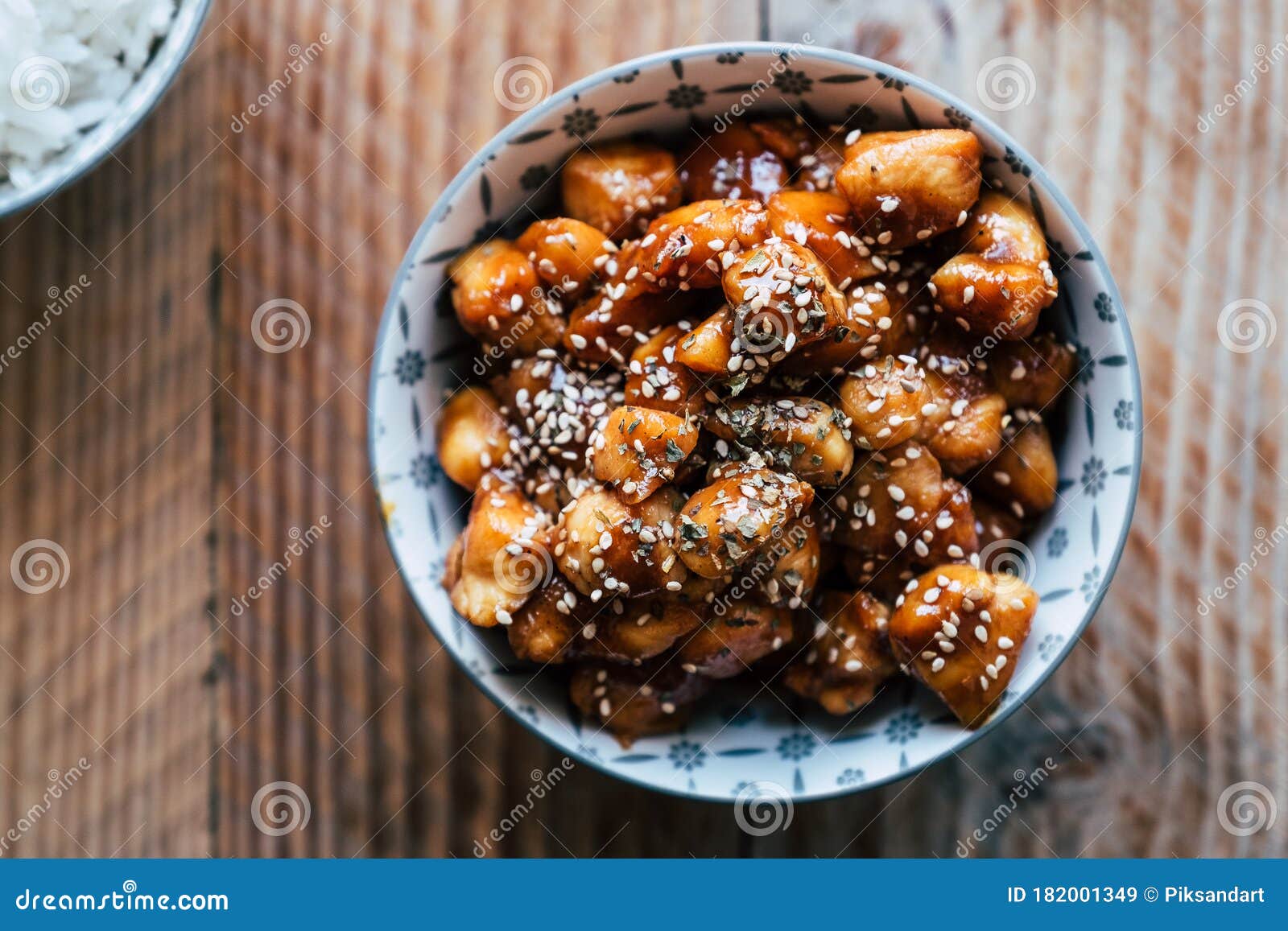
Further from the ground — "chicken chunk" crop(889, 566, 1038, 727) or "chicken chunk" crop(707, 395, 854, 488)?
"chicken chunk" crop(707, 395, 854, 488)

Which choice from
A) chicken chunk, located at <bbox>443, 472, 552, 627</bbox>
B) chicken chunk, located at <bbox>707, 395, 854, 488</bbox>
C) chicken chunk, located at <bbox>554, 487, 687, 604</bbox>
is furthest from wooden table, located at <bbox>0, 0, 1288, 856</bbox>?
chicken chunk, located at <bbox>707, 395, 854, 488</bbox>

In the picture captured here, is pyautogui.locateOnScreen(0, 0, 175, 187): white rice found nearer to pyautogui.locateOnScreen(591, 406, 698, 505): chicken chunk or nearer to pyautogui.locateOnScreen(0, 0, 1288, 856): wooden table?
pyautogui.locateOnScreen(0, 0, 1288, 856): wooden table

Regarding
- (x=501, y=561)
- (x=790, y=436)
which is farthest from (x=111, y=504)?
(x=790, y=436)

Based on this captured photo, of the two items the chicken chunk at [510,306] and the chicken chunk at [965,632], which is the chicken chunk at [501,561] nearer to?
the chicken chunk at [510,306]

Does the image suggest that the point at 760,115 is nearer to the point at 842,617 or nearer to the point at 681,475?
the point at 681,475

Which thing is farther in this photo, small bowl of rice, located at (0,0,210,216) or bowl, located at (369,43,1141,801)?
small bowl of rice, located at (0,0,210,216)

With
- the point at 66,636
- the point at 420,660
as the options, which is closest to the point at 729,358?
the point at 420,660

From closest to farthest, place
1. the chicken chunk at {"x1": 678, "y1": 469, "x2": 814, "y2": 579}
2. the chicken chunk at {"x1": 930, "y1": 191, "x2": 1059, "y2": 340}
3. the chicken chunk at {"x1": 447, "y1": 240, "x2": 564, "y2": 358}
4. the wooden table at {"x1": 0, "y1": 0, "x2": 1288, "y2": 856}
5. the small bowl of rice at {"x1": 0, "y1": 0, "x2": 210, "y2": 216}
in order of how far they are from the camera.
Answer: the chicken chunk at {"x1": 678, "y1": 469, "x2": 814, "y2": 579}
the chicken chunk at {"x1": 930, "y1": 191, "x2": 1059, "y2": 340}
the chicken chunk at {"x1": 447, "y1": 240, "x2": 564, "y2": 358}
the small bowl of rice at {"x1": 0, "y1": 0, "x2": 210, "y2": 216}
the wooden table at {"x1": 0, "y1": 0, "x2": 1288, "y2": 856}

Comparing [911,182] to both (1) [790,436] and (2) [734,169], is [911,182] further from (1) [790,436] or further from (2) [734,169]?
(1) [790,436]
